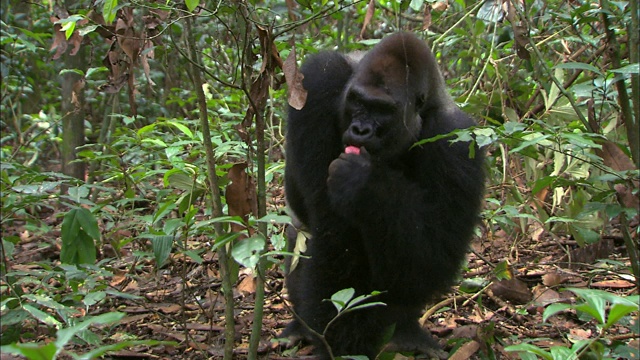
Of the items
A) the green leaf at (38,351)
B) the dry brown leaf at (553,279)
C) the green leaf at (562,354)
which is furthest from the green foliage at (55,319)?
the dry brown leaf at (553,279)

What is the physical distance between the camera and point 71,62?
5391 mm

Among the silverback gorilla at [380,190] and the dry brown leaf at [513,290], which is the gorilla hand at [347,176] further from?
the dry brown leaf at [513,290]

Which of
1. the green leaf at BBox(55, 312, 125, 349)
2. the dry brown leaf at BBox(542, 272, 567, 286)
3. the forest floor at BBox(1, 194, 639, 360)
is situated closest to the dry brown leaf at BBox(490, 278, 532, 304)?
the forest floor at BBox(1, 194, 639, 360)

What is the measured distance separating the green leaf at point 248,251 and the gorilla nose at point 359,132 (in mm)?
1162

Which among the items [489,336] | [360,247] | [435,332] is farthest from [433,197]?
[435,332]

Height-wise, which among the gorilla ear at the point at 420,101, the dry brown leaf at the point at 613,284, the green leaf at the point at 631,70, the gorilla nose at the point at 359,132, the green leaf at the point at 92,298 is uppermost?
the green leaf at the point at 631,70

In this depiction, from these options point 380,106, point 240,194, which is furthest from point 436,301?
point 240,194

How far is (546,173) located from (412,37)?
161cm

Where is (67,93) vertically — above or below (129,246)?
above

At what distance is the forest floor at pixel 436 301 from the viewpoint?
3402 mm

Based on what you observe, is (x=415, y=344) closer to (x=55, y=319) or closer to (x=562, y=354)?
(x=562, y=354)

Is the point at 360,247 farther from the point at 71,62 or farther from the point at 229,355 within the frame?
the point at 71,62

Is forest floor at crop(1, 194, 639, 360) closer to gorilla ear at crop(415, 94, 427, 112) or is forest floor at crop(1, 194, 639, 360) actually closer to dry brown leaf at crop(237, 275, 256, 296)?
dry brown leaf at crop(237, 275, 256, 296)

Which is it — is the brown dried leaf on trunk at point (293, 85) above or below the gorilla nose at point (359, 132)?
above
